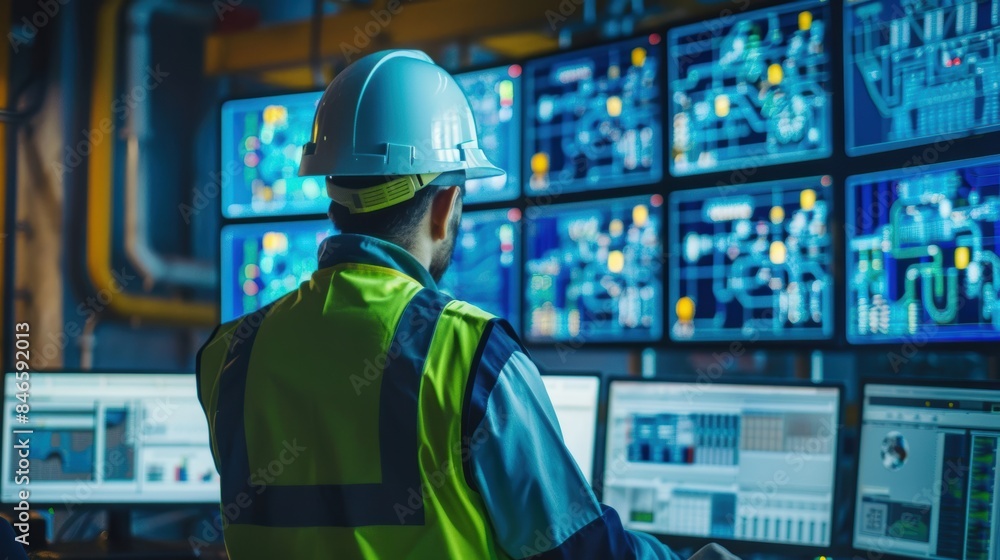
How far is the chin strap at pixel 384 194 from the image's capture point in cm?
119

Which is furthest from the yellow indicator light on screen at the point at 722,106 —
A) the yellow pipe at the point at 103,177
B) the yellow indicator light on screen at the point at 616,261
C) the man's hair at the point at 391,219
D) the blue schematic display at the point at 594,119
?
the yellow pipe at the point at 103,177

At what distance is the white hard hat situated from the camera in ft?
3.96

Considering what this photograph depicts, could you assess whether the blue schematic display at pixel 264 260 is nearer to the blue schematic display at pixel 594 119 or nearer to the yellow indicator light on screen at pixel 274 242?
the yellow indicator light on screen at pixel 274 242

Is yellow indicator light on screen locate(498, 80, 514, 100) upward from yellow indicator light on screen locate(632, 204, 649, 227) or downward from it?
upward

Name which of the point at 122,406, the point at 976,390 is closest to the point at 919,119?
the point at 976,390

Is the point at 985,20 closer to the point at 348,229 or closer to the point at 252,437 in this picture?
the point at 348,229

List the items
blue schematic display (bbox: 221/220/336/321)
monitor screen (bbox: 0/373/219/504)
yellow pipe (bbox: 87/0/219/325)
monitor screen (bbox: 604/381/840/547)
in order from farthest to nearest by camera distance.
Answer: yellow pipe (bbox: 87/0/219/325) < blue schematic display (bbox: 221/220/336/321) < monitor screen (bbox: 0/373/219/504) < monitor screen (bbox: 604/381/840/547)

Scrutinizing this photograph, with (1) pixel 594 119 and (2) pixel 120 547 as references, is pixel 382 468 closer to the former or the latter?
(1) pixel 594 119

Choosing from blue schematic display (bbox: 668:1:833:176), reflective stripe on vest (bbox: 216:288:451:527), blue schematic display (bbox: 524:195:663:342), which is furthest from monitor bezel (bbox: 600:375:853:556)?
reflective stripe on vest (bbox: 216:288:451:527)

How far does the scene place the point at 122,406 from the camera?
2.27 m

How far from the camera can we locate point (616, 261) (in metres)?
2.15

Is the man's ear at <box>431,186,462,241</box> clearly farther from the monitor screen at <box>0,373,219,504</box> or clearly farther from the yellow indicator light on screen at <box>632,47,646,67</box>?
the monitor screen at <box>0,373,219,504</box>

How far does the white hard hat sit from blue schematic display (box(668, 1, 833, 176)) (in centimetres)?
84

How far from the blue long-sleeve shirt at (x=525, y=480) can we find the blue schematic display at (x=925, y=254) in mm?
922
